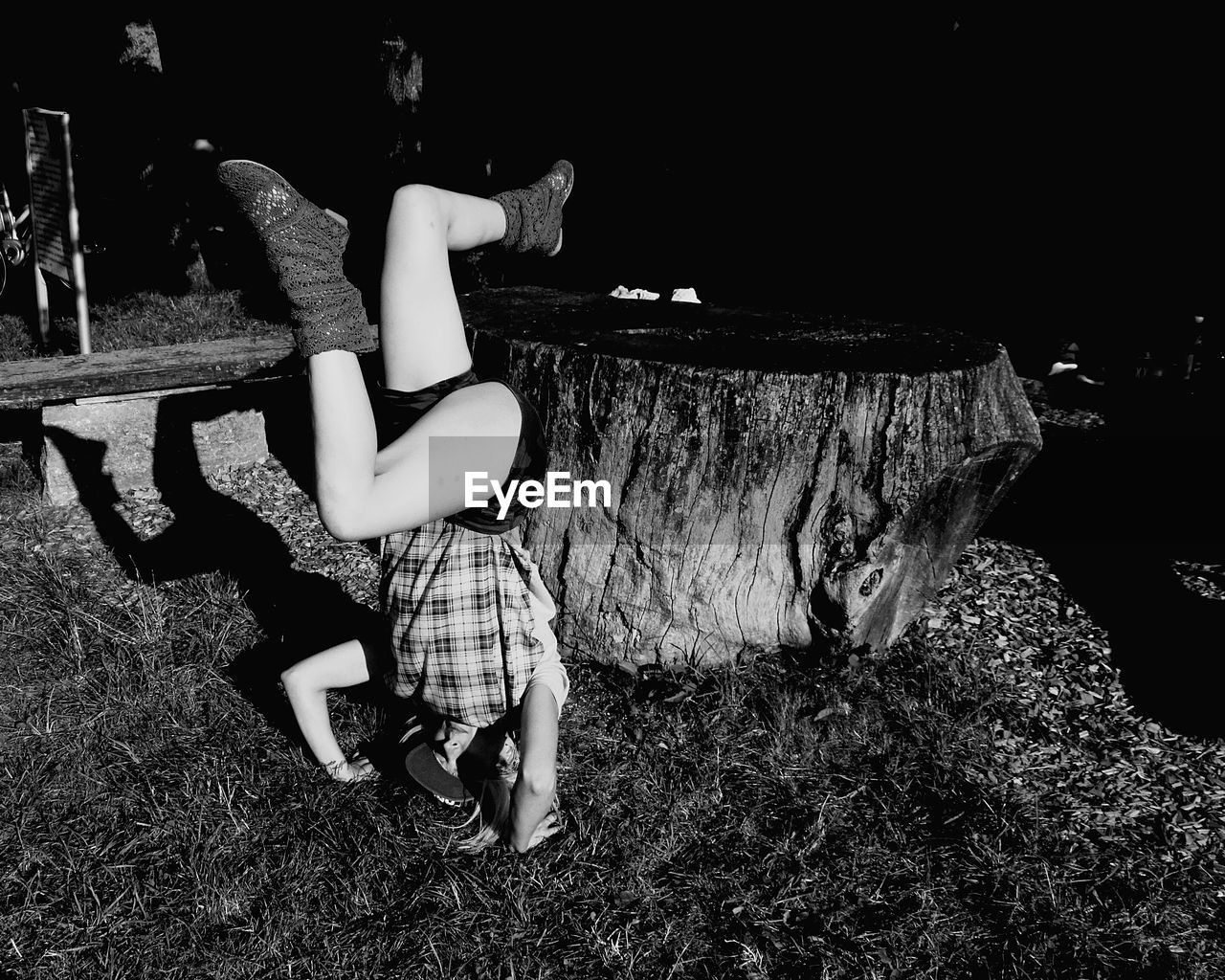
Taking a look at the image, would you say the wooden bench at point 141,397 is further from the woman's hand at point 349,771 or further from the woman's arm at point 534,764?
the woman's arm at point 534,764

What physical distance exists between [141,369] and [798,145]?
199 inches

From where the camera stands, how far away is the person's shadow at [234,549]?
285cm

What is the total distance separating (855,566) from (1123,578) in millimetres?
1445

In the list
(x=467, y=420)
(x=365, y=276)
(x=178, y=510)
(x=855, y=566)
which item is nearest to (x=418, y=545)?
(x=467, y=420)

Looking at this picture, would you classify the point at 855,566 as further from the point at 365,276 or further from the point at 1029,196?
the point at 1029,196

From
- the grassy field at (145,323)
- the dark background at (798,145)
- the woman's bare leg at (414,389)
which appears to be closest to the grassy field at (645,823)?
the woman's bare leg at (414,389)

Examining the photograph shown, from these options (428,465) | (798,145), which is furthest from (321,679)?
(798,145)

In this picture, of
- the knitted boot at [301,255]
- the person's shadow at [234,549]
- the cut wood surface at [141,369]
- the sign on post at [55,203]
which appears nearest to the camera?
the knitted boot at [301,255]

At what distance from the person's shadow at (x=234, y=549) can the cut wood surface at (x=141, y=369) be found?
266 mm

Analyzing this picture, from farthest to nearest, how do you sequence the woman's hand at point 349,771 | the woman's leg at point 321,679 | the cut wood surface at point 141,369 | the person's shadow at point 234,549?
1. the cut wood surface at point 141,369
2. the person's shadow at point 234,549
3. the woman's hand at point 349,771
4. the woman's leg at point 321,679

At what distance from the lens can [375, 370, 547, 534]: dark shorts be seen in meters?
1.78

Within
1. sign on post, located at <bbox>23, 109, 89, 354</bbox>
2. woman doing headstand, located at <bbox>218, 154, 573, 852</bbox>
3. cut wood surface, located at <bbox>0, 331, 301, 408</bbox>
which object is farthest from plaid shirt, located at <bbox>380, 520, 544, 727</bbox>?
sign on post, located at <bbox>23, 109, 89, 354</bbox>

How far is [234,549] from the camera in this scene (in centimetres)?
356

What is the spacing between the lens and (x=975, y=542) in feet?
11.7
